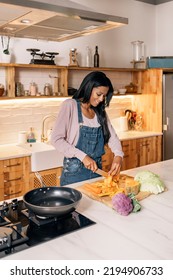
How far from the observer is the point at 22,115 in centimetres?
A: 424

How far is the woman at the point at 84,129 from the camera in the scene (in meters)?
2.34

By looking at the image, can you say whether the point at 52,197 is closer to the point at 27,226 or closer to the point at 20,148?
the point at 27,226

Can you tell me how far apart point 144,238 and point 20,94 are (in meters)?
3.02

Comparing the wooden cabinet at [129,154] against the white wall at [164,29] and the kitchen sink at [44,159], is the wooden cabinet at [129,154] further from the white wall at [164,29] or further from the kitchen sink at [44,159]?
the white wall at [164,29]

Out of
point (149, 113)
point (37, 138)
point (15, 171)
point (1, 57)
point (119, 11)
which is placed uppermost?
point (119, 11)

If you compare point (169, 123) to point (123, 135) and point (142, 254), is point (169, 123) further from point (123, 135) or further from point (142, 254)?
point (142, 254)

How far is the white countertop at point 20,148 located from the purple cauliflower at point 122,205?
1991 mm

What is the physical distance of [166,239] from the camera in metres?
1.40

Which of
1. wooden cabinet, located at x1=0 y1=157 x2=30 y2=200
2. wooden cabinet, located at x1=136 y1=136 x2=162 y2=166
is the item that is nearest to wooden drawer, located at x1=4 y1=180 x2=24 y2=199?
wooden cabinet, located at x1=0 y1=157 x2=30 y2=200

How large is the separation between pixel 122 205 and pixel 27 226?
493 millimetres

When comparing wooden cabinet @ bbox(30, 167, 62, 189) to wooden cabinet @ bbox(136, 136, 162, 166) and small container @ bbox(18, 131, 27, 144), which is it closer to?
small container @ bbox(18, 131, 27, 144)

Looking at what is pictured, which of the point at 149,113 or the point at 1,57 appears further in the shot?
the point at 149,113
